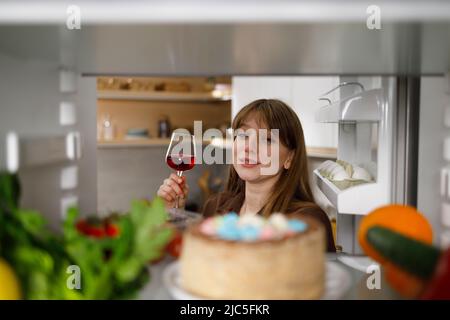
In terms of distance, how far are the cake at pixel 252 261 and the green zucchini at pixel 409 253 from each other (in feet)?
0.22

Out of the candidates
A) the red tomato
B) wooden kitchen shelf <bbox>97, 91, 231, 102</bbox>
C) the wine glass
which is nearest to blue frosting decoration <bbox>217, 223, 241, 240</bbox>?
the red tomato

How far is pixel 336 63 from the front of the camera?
684mm

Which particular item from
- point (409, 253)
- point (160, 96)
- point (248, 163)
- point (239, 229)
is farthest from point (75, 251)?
point (160, 96)

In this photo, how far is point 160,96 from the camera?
3.31m

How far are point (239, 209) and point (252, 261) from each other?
1.96ft

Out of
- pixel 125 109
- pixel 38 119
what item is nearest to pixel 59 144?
pixel 38 119

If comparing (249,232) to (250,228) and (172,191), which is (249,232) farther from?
(172,191)

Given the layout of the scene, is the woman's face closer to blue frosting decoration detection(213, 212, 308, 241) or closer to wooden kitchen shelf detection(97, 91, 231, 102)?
blue frosting decoration detection(213, 212, 308, 241)

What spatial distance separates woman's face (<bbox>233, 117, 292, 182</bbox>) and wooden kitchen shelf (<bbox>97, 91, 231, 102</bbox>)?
2.09 meters

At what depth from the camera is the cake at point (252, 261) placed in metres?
0.42

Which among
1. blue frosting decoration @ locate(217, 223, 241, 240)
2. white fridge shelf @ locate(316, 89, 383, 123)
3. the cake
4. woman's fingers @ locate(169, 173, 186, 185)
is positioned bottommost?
the cake

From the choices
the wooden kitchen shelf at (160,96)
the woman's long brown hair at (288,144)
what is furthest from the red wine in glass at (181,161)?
the wooden kitchen shelf at (160,96)

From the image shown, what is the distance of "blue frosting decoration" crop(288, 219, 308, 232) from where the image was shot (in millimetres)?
465

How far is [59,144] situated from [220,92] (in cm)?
310
